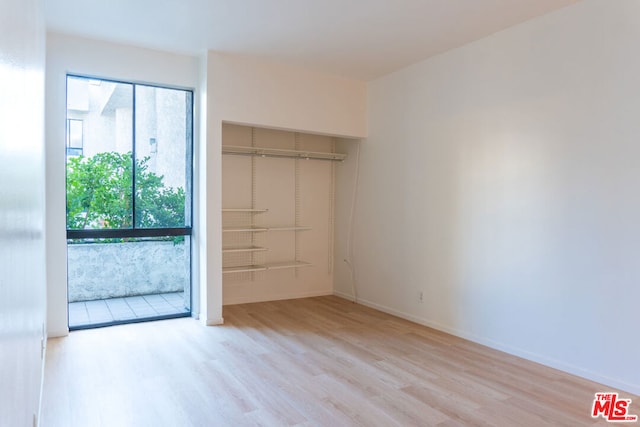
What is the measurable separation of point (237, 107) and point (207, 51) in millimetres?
632

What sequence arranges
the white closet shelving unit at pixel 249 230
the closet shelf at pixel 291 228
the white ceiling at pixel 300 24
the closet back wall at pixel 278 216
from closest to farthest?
1. the white ceiling at pixel 300 24
2. the white closet shelving unit at pixel 249 230
3. the closet back wall at pixel 278 216
4. the closet shelf at pixel 291 228

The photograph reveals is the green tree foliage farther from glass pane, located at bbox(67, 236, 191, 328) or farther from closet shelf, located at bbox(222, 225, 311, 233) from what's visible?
closet shelf, located at bbox(222, 225, 311, 233)

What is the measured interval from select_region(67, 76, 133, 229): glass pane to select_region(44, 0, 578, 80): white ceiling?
1.83 feet

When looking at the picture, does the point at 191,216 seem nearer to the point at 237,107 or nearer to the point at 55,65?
the point at 237,107

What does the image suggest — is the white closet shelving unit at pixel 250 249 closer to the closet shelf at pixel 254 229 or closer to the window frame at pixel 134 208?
the closet shelf at pixel 254 229

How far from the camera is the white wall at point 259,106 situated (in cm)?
443

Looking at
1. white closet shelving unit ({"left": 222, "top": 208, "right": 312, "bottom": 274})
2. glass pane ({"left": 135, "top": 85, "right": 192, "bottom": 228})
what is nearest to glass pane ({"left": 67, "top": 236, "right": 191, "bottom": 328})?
glass pane ({"left": 135, "top": 85, "right": 192, "bottom": 228})

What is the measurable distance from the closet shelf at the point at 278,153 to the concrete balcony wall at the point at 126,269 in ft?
4.29

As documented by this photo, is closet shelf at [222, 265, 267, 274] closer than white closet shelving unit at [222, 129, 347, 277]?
Yes

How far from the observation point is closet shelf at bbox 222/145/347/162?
5102 millimetres

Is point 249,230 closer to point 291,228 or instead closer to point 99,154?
point 291,228

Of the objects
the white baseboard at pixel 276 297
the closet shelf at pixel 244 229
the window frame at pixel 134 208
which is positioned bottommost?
the white baseboard at pixel 276 297

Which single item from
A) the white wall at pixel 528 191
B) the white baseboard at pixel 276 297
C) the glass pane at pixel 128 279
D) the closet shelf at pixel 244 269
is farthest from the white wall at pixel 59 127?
the white wall at pixel 528 191

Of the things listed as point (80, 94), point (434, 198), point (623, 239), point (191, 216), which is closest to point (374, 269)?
point (434, 198)
